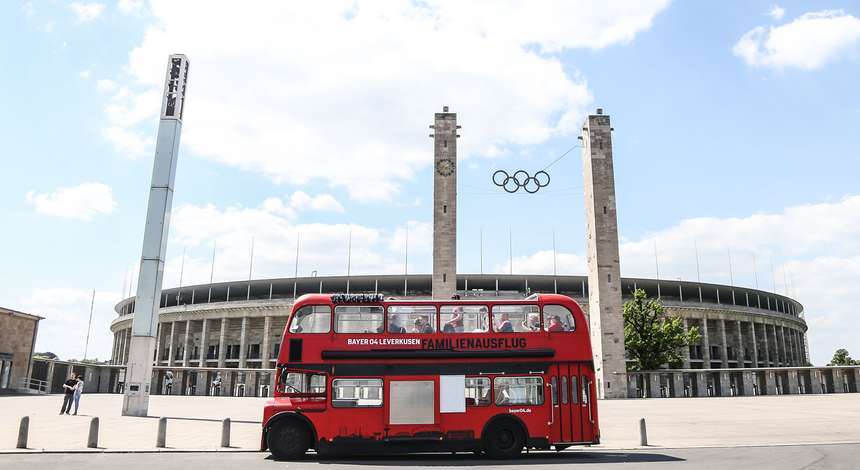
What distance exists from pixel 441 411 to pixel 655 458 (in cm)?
532

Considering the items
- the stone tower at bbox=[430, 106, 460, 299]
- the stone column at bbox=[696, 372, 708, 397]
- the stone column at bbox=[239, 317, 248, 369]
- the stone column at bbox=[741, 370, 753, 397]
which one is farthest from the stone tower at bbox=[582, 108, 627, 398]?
the stone column at bbox=[239, 317, 248, 369]

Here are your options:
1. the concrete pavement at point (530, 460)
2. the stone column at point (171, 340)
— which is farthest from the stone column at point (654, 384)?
the stone column at point (171, 340)

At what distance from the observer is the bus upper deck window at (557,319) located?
1530 cm

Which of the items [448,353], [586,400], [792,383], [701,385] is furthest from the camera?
[701,385]

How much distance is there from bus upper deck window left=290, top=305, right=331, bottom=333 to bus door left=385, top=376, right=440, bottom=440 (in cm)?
216

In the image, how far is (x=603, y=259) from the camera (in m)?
47.6

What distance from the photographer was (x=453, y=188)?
1935 inches

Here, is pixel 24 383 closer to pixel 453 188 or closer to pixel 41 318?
pixel 41 318

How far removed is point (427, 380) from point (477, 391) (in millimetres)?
1322

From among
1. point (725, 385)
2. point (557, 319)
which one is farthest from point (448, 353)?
point (725, 385)

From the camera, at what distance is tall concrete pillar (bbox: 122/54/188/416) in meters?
27.1

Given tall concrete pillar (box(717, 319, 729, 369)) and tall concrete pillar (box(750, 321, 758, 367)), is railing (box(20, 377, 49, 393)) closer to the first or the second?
tall concrete pillar (box(717, 319, 729, 369))

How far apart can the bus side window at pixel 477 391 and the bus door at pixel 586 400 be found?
7.72 feet

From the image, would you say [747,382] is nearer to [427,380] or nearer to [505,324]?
[505,324]
